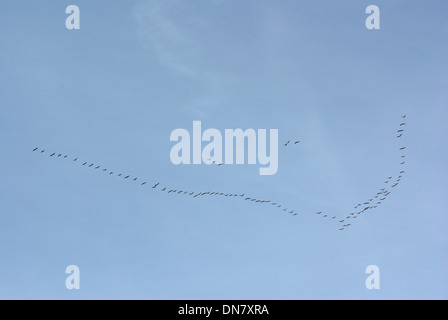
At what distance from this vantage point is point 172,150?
35062 millimetres

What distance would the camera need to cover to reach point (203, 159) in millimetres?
34562

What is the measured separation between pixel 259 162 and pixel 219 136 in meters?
2.62
